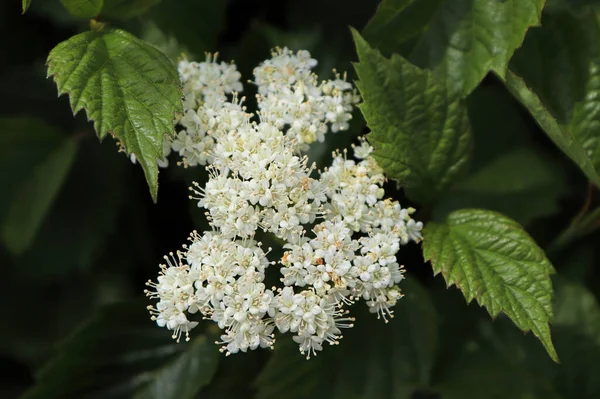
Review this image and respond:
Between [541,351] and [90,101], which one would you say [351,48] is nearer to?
[90,101]

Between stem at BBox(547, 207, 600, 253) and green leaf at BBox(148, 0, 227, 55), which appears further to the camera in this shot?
green leaf at BBox(148, 0, 227, 55)

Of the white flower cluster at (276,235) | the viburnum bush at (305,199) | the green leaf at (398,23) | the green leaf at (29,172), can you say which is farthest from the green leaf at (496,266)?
the green leaf at (29,172)

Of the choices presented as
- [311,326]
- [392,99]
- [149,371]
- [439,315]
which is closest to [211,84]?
[392,99]

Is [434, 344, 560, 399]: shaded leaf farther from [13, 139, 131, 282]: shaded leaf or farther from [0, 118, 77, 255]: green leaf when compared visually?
[0, 118, 77, 255]: green leaf

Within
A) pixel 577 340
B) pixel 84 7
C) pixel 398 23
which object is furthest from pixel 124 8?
pixel 577 340

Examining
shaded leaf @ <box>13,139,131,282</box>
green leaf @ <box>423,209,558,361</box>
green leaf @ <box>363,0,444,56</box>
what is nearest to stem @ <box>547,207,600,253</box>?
green leaf @ <box>423,209,558,361</box>
